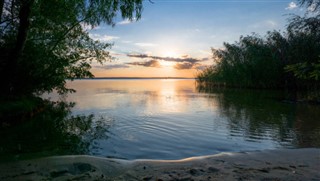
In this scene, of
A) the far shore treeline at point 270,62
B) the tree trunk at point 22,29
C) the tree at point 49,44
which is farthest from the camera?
the far shore treeline at point 270,62

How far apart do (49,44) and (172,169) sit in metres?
15.4

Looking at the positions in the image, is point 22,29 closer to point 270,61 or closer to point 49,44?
point 49,44

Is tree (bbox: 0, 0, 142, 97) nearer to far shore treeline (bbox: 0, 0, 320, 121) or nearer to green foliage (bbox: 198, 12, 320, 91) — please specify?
far shore treeline (bbox: 0, 0, 320, 121)

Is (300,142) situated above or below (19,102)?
below

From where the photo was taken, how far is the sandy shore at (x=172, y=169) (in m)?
6.32

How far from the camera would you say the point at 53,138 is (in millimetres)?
12320

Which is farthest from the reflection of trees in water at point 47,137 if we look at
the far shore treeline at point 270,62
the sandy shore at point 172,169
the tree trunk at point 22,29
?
the far shore treeline at point 270,62

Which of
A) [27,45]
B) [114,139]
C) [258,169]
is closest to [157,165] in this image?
[258,169]

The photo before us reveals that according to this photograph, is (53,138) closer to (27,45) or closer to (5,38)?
(27,45)

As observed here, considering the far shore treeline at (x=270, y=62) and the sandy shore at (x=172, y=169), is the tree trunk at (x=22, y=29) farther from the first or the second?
the far shore treeline at (x=270, y=62)

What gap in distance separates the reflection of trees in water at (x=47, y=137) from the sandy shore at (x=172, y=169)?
2094 millimetres

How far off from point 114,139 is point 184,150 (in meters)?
3.77

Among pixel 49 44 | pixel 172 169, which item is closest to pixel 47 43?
pixel 49 44

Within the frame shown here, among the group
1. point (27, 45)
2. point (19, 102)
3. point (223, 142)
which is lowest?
point (223, 142)
